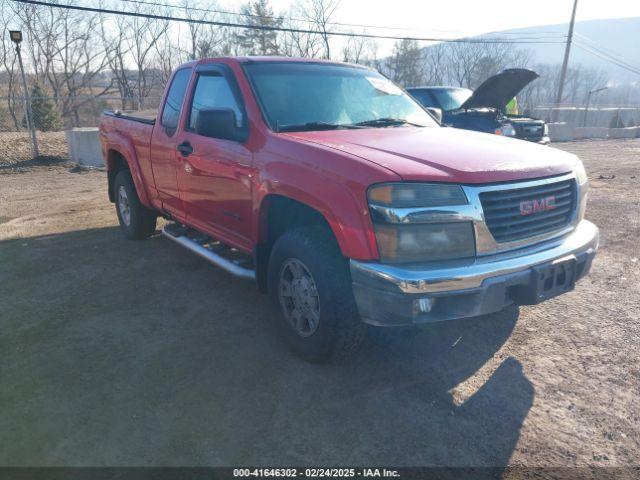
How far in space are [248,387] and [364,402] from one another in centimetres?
73

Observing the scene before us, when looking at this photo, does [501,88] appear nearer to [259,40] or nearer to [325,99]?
[325,99]

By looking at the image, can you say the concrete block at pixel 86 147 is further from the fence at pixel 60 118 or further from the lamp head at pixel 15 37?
the lamp head at pixel 15 37

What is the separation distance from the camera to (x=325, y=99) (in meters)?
3.95

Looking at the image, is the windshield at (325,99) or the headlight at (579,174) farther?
the windshield at (325,99)

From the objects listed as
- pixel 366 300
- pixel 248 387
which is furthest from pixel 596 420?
pixel 248 387

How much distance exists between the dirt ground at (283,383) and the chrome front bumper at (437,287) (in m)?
0.60

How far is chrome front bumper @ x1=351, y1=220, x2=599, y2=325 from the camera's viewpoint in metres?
2.55

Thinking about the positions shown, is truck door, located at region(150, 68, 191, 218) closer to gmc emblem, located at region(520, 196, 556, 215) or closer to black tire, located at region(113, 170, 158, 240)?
black tire, located at region(113, 170, 158, 240)

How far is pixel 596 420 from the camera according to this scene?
2699mm

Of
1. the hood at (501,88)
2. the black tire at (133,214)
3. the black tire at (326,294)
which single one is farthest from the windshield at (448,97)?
the black tire at (326,294)

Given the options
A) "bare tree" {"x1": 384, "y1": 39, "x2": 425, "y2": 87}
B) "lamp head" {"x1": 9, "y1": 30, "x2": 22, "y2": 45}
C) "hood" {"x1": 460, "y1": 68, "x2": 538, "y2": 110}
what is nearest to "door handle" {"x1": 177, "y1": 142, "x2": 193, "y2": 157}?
"hood" {"x1": 460, "y1": 68, "x2": 538, "y2": 110}

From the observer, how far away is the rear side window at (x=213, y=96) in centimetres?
389

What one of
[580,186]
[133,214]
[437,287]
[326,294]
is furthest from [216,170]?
[580,186]

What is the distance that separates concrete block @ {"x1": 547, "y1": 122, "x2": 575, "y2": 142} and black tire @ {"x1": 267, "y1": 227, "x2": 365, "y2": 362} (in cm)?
2354
